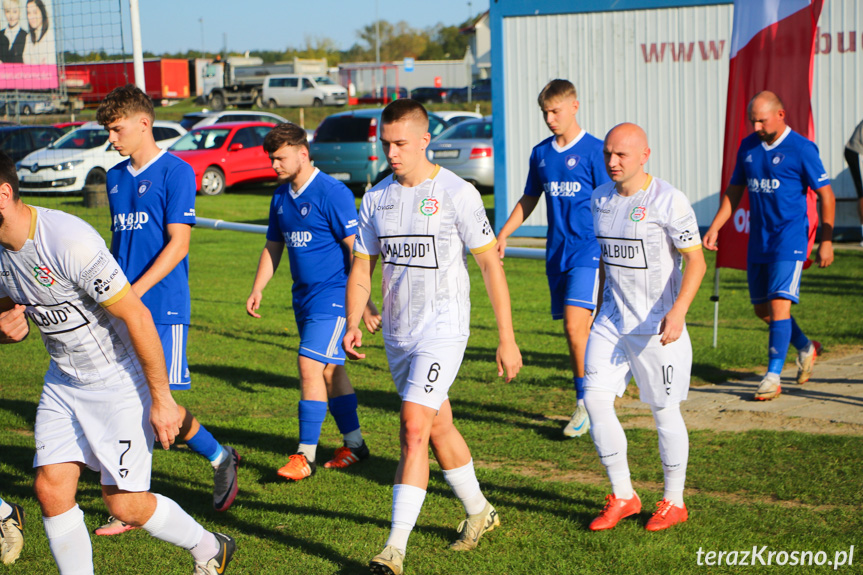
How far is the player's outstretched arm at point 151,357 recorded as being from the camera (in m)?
3.38

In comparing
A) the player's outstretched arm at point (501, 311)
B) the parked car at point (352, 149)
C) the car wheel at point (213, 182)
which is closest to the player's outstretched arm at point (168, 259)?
the player's outstretched arm at point (501, 311)

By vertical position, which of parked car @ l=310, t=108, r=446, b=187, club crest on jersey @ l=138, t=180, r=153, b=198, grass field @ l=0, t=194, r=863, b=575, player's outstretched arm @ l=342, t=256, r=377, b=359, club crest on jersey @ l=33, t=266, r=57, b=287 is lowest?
grass field @ l=0, t=194, r=863, b=575

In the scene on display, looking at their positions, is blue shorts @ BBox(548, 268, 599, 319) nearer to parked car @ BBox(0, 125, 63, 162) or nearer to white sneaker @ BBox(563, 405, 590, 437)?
white sneaker @ BBox(563, 405, 590, 437)

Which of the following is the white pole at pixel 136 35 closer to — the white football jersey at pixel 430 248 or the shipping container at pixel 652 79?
the white football jersey at pixel 430 248

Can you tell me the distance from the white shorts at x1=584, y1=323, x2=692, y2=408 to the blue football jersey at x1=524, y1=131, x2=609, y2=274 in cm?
156

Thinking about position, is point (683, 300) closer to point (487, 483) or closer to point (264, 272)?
point (487, 483)

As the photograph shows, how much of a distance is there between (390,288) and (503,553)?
4.68 feet

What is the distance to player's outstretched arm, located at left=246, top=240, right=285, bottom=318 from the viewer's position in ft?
18.7

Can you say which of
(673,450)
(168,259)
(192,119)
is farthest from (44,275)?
(192,119)

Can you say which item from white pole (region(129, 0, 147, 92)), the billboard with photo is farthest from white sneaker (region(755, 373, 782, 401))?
the billboard with photo

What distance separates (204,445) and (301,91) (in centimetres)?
4672

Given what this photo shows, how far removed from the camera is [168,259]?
478 cm

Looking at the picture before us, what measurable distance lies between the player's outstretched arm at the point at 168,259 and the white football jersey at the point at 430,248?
130 cm

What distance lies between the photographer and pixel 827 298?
35.6 ft
